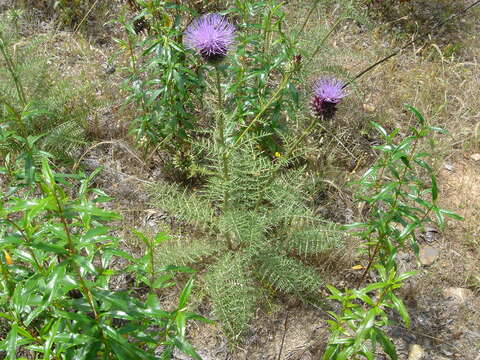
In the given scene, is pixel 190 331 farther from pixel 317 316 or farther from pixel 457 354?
pixel 457 354

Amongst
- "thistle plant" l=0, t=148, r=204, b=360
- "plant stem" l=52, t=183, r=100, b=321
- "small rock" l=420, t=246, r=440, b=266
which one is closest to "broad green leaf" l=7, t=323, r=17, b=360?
"thistle plant" l=0, t=148, r=204, b=360

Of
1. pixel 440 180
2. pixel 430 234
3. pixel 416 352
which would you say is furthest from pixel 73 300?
pixel 440 180

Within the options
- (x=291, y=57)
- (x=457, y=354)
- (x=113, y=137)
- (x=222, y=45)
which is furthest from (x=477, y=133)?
(x=113, y=137)

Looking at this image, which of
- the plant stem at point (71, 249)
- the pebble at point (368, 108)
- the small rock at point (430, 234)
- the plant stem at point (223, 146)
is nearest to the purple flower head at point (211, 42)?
the plant stem at point (223, 146)

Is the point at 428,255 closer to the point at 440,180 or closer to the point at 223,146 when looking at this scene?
the point at 440,180

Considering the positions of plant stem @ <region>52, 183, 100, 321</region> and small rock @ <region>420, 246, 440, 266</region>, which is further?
→ small rock @ <region>420, 246, 440, 266</region>

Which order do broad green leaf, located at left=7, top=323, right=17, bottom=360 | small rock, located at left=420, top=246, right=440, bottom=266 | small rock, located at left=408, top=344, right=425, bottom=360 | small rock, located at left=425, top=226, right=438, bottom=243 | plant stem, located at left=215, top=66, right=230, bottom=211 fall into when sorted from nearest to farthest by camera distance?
broad green leaf, located at left=7, top=323, right=17, bottom=360 → plant stem, located at left=215, top=66, right=230, bottom=211 → small rock, located at left=408, top=344, right=425, bottom=360 → small rock, located at left=420, top=246, right=440, bottom=266 → small rock, located at left=425, top=226, right=438, bottom=243

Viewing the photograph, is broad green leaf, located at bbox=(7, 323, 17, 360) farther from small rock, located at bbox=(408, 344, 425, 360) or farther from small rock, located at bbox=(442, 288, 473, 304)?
small rock, located at bbox=(442, 288, 473, 304)
